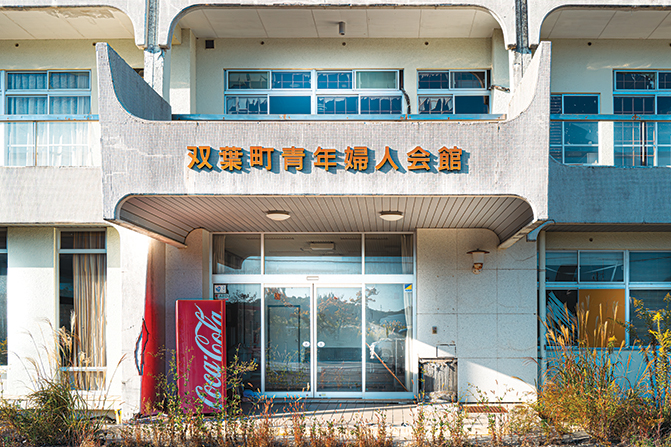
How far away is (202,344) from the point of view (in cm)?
808

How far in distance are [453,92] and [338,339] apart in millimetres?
5027

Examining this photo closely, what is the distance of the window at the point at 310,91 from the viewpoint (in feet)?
32.0

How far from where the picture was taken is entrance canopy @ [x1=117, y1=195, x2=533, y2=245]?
6621 millimetres

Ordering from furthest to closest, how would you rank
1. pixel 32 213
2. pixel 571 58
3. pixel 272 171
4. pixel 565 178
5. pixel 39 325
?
pixel 571 58
pixel 39 325
pixel 32 213
pixel 565 178
pixel 272 171

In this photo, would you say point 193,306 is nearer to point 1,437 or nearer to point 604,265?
point 1,437

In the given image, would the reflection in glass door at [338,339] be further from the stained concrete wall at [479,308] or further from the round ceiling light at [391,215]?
the round ceiling light at [391,215]

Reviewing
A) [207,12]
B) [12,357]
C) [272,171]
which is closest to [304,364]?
[272,171]

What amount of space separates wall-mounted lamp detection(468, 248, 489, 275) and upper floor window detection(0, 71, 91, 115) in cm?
755

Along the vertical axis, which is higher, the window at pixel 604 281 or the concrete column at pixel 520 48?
the concrete column at pixel 520 48

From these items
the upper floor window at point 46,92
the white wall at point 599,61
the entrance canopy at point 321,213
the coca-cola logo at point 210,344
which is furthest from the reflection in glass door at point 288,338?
the white wall at point 599,61

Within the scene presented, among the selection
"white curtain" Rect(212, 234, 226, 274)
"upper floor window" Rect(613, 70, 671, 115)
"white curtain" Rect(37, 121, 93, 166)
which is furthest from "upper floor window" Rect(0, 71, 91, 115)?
"upper floor window" Rect(613, 70, 671, 115)

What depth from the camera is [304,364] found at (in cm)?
935

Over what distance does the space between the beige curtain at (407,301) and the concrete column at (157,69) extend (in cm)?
469

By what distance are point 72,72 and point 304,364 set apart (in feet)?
23.0
